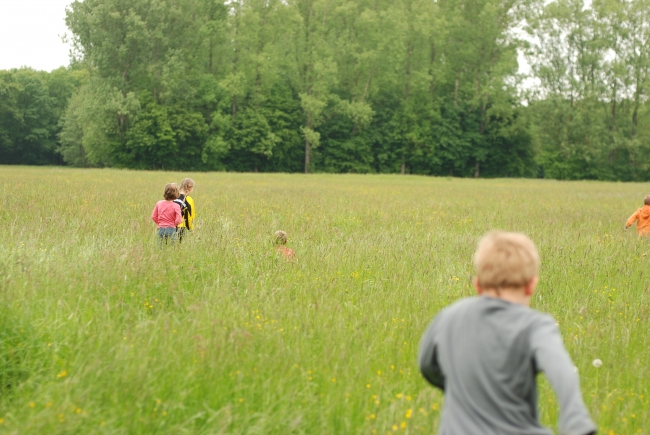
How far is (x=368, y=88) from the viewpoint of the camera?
61344 mm

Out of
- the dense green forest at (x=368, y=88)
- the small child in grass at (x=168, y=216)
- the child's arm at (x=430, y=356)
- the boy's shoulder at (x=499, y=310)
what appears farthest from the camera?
the dense green forest at (x=368, y=88)

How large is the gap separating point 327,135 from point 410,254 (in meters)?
54.5

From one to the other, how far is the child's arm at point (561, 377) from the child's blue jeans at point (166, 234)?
20.9 feet

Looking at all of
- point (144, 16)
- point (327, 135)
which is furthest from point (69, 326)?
point (327, 135)

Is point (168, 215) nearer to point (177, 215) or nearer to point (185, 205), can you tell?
point (177, 215)

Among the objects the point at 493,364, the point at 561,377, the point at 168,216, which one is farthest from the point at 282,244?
the point at 561,377

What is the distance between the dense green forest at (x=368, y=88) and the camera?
5328 cm

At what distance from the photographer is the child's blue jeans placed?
26.0 feet

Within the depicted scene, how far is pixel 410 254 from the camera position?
846 cm

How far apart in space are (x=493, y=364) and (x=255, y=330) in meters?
2.60

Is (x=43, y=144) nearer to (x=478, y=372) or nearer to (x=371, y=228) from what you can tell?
(x=371, y=228)

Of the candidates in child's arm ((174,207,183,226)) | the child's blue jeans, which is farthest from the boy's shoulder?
child's arm ((174,207,183,226))

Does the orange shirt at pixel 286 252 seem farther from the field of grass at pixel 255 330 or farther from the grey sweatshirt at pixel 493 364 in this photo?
the grey sweatshirt at pixel 493 364

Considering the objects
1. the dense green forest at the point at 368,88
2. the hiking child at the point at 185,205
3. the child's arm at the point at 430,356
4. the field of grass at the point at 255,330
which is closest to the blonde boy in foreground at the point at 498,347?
the child's arm at the point at 430,356
